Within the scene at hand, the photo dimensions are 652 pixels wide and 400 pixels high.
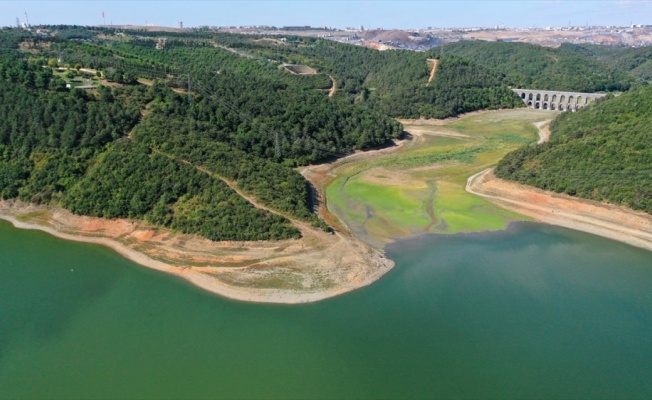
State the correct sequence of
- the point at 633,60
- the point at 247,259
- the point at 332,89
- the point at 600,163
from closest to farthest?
Answer: the point at 247,259 → the point at 600,163 → the point at 332,89 → the point at 633,60

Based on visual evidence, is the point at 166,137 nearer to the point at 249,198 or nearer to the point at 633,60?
the point at 249,198

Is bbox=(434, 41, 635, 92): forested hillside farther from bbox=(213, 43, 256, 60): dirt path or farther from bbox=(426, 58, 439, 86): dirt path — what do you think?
bbox=(213, 43, 256, 60): dirt path

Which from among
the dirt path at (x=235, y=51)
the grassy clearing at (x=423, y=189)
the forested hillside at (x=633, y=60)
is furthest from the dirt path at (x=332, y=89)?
the forested hillside at (x=633, y=60)

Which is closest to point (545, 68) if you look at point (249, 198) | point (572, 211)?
point (572, 211)

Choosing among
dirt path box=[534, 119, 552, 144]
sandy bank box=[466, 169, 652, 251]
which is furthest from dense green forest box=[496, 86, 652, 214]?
dirt path box=[534, 119, 552, 144]

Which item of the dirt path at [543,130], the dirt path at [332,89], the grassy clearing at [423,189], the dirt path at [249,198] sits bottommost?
the grassy clearing at [423,189]

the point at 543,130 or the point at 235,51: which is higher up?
the point at 235,51

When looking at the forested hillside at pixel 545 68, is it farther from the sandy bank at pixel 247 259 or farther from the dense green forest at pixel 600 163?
the sandy bank at pixel 247 259
